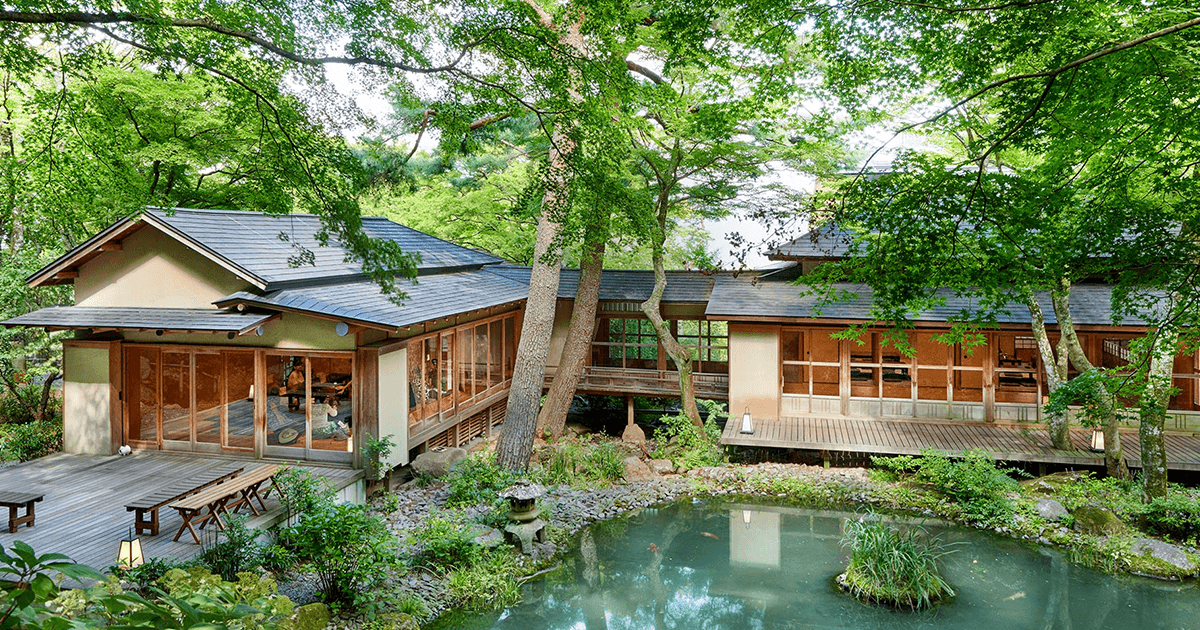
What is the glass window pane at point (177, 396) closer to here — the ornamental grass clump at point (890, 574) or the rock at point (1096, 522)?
the ornamental grass clump at point (890, 574)

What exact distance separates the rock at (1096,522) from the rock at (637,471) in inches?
230

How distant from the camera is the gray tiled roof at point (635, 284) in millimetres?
14617

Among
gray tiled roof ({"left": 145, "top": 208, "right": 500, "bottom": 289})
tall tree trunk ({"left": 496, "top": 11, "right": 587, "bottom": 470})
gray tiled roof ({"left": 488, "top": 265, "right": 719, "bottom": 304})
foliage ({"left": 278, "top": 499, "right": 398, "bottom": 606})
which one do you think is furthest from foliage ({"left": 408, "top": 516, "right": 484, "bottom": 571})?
gray tiled roof ({"left": 488, "top": 265, "right": 719, "bottom": 304})

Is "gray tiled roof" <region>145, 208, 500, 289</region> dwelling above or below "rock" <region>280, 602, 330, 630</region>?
above

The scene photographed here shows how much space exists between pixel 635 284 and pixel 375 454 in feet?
25.4

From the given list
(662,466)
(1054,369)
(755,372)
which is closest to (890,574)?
(662,466)

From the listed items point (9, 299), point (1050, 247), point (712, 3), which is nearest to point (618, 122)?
point (712, 3)

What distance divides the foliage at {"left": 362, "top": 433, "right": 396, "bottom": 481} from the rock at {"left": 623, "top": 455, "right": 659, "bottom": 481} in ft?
12.8

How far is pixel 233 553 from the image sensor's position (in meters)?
6.35

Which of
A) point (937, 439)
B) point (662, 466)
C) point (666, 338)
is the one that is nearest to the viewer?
point (937, 439)

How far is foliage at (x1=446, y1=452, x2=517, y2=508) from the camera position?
30.8ft

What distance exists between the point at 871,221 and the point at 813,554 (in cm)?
515

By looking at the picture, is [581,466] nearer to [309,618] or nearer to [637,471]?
[637,471]

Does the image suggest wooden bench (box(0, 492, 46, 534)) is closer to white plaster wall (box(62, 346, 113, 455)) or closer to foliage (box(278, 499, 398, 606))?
foliage (box(278, 499, 398, 606))
